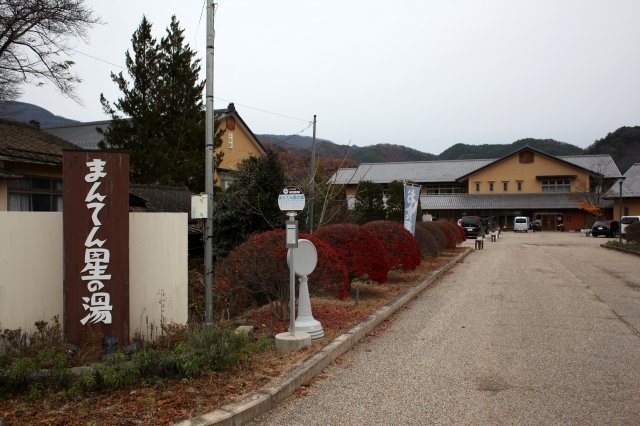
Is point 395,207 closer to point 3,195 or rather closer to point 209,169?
point 3,195

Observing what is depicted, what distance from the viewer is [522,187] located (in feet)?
198

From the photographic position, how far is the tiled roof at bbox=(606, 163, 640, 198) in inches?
2094

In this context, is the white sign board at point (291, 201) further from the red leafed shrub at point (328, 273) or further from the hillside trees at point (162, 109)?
the hillside trees at point (162, 109)

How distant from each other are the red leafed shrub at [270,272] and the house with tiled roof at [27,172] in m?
6.90

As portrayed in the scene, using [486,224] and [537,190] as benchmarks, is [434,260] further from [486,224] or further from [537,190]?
[537,190]

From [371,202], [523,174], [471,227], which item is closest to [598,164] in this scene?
[523,174]

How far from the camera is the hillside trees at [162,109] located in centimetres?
2188

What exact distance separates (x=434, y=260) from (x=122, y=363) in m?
16.4

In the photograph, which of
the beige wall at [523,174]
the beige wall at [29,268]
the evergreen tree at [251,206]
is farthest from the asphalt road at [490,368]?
the beige wall at [523,174]

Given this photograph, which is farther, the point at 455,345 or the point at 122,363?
the point at 455,345

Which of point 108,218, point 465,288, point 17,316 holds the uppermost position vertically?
point 108,218

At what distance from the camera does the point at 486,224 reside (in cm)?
5881

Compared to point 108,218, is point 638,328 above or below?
below

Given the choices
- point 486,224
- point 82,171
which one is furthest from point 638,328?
point 486,224
